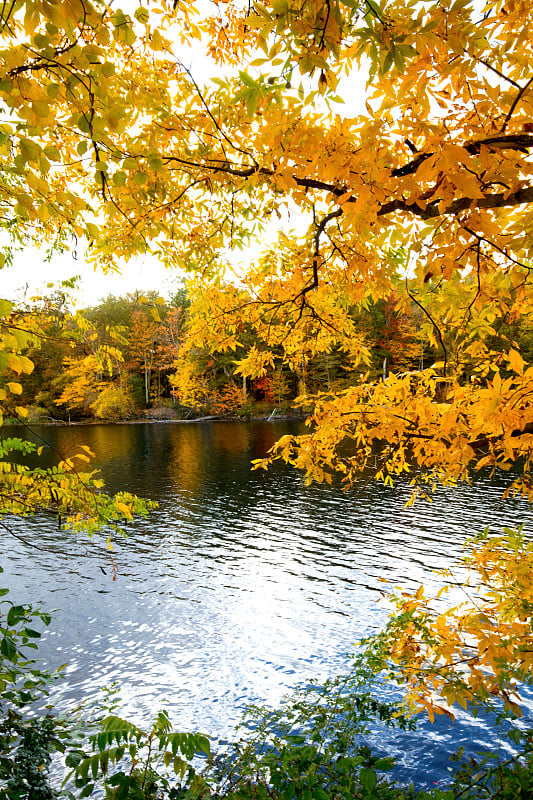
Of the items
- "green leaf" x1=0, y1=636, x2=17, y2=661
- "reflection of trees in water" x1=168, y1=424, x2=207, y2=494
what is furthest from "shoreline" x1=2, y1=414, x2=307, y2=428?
"green leaf" x1=0, y1=636, x2=17, y2=661

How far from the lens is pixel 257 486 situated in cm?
2033

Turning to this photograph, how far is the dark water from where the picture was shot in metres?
6.88

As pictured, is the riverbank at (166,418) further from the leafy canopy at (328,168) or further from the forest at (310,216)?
the leafy canopy at (328,168)

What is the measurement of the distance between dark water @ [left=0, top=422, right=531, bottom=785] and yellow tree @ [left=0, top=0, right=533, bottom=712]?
4.00 meters

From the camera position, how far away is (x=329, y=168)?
1.56 meters

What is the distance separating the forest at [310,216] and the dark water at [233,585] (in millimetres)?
2657

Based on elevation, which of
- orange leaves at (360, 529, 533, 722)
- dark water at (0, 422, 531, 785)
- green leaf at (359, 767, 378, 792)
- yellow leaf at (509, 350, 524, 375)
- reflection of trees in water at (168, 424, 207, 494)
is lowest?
dark water at (0, 422, 531, 785)

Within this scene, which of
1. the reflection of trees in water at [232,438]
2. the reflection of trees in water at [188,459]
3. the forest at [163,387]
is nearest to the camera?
the reflection of trees in water at [188,459]

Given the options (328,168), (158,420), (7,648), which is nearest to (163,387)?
(158,420)

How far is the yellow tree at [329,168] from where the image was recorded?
139cm

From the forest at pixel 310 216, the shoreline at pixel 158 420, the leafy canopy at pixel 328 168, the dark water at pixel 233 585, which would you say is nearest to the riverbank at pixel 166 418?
the shoreline at pixel 158 420

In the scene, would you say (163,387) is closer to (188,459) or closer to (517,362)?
(188,459)

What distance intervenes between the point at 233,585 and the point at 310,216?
981 cm

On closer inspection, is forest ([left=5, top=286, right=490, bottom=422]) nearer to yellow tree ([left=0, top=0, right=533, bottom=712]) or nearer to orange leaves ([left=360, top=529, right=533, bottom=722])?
orange leaves ([left=360, top=529, right=533, bottom=722])
